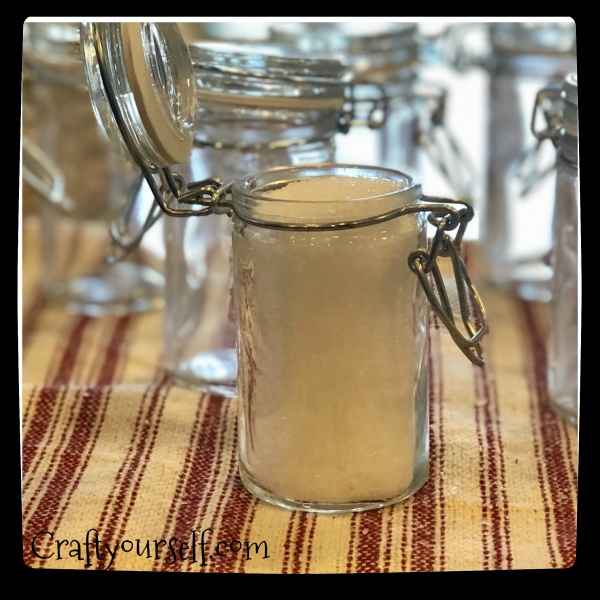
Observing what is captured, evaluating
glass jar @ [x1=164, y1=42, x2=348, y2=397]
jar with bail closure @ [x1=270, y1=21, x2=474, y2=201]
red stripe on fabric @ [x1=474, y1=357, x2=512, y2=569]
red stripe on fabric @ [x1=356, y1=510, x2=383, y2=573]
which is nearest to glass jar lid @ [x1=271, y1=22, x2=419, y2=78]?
jar with bail closure @ [x1=270, y1=21, x2=474, y2=201]

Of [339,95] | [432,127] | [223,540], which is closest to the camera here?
[223,540]

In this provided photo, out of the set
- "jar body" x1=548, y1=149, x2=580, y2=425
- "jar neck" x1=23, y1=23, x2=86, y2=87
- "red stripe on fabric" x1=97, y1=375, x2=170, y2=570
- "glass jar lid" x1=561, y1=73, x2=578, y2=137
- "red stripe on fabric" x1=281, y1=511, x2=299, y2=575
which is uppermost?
"jar neck" x1=23, y1=23, x2=86, y2=87

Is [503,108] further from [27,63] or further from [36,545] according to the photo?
[36,545]

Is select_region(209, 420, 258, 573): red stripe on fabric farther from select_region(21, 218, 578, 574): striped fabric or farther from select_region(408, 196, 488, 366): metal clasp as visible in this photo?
select_region(408, 196, 488, 366): metal clasp

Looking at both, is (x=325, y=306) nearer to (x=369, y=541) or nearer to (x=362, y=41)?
(x=369, y=541)

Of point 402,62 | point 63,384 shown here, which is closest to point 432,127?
point 402,62

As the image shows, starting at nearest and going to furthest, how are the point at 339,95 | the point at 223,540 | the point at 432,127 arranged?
1. the point at 223,540
2. the point at 339,95
3. the point at 432,127
